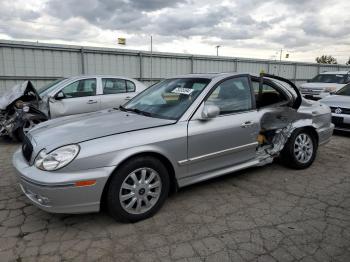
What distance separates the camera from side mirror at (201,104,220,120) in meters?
3.47

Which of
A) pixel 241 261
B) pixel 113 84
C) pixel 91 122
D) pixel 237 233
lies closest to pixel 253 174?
pixel 237 233

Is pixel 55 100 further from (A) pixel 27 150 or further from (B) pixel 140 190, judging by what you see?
(B) pixel 140 190

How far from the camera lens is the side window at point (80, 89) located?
7070 millimetres

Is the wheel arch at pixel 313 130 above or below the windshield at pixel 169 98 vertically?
below

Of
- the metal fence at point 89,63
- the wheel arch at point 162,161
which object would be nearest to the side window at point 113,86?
the metal fence at point 89,63

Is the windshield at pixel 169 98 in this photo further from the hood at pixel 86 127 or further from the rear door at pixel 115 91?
the rear door at pixel 115 91

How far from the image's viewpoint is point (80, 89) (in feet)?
23.8

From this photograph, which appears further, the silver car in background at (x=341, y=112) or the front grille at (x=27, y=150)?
the silver car in background at (x=341, y=112)

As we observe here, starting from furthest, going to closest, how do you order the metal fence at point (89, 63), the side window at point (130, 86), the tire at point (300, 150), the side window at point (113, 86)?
the metal fence at point (89, 63) → the side window at point (130, 86) → the side window at point (113, 86) → the tire at point (300, 150)

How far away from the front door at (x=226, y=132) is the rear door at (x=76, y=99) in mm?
4258

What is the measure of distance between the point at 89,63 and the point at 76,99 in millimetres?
4718

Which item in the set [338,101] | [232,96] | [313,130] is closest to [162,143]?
[232,96]

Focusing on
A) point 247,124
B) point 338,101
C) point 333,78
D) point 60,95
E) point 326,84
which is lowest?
point 247,124

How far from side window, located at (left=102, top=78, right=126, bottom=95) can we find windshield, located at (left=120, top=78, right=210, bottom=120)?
3.37 meters
